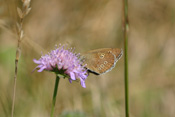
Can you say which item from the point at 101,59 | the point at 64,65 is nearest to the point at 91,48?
the point at 101,59

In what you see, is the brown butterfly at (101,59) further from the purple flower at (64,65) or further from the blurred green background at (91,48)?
the blurred green background at (91,48)

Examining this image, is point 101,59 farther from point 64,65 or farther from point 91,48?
point 91,48

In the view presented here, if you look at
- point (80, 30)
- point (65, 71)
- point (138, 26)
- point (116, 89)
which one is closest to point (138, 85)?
point (116, 89)

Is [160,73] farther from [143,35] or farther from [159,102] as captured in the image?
[143,35]

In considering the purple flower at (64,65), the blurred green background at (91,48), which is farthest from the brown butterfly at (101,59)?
the blurred green background at (91,48)

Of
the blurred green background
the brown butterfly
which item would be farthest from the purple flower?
the blurred green background

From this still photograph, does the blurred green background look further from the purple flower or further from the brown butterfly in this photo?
the purple flower
